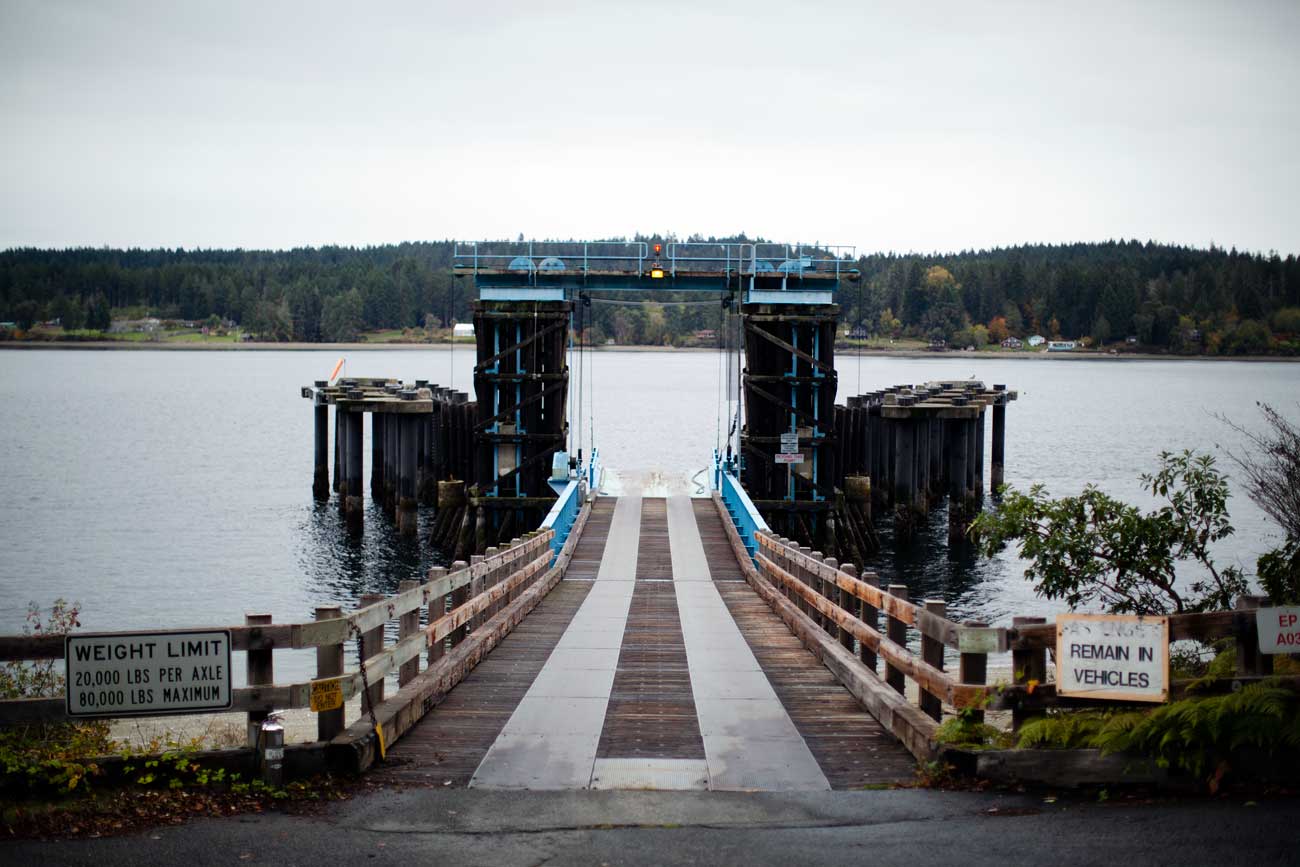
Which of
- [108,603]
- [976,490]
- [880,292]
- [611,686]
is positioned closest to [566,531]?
[108,603]

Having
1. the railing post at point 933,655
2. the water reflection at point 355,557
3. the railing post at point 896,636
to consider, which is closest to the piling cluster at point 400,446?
the water reflection at point 355,557

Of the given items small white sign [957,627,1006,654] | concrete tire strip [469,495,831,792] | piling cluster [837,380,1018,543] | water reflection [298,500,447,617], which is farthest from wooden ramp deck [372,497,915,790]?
piling cluster [837,380,1018,543]

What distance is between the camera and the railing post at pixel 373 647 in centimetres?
909

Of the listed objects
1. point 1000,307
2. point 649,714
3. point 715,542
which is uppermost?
point 1000,307

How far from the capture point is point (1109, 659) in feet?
27.2

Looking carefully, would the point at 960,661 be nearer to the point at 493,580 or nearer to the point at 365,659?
the point at 365,659

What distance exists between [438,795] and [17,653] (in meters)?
2.65

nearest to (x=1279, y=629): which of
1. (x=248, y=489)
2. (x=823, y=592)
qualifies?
(x=823, y=592)

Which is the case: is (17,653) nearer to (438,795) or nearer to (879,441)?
(438,795)

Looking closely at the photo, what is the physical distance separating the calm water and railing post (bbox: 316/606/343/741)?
14.7 metres

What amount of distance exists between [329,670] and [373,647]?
84 centimetres

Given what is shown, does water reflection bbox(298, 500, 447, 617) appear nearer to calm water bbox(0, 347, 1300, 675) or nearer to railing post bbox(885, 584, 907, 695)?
calm water bbox(0, 347, 1300, 675)

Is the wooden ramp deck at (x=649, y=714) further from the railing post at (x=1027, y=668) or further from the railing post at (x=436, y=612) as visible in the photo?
the railing post at (x=1027, y=668)

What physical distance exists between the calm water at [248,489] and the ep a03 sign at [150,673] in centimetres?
1523
